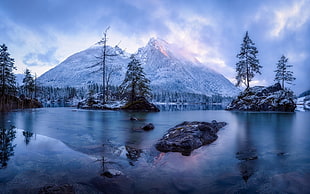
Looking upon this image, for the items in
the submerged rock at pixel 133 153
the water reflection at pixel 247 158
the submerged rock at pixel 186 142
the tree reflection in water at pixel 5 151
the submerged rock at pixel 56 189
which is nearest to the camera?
the submerged rock at pixel 56 189

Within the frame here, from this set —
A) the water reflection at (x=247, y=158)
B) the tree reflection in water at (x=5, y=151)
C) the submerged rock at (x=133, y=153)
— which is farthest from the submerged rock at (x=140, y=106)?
the submerged rock at (x=133, y=153)

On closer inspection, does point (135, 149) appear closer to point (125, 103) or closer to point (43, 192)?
point (43, 192)

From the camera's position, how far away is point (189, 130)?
7.61 m

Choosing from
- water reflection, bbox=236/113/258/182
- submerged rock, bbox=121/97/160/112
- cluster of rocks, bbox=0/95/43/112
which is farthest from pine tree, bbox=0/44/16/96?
water reflection, bbox=236/113/258/182

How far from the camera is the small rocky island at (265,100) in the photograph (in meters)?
26.0

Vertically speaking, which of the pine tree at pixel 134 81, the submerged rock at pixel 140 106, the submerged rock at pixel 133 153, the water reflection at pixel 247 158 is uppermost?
the pine tree at pixel 134 81

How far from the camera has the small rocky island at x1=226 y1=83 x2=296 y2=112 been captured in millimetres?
25984

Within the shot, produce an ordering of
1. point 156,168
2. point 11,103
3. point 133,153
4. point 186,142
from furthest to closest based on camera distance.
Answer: point 11,103
point 186,142
point 133,153
point 156,168

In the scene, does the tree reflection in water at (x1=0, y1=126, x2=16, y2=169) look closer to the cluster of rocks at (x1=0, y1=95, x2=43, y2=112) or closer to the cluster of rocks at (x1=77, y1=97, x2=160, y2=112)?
the cluster of rocks at (x1=0, y1=95, x2=43, y2=112)

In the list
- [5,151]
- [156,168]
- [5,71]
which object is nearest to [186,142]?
[156,168]

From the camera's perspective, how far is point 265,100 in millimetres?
27484

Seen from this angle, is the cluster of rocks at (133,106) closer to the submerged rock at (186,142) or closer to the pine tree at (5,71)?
the pine tree at (5,71)

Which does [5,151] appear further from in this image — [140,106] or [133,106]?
[140,106]

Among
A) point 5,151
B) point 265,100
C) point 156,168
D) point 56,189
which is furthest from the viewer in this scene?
point 265,100
